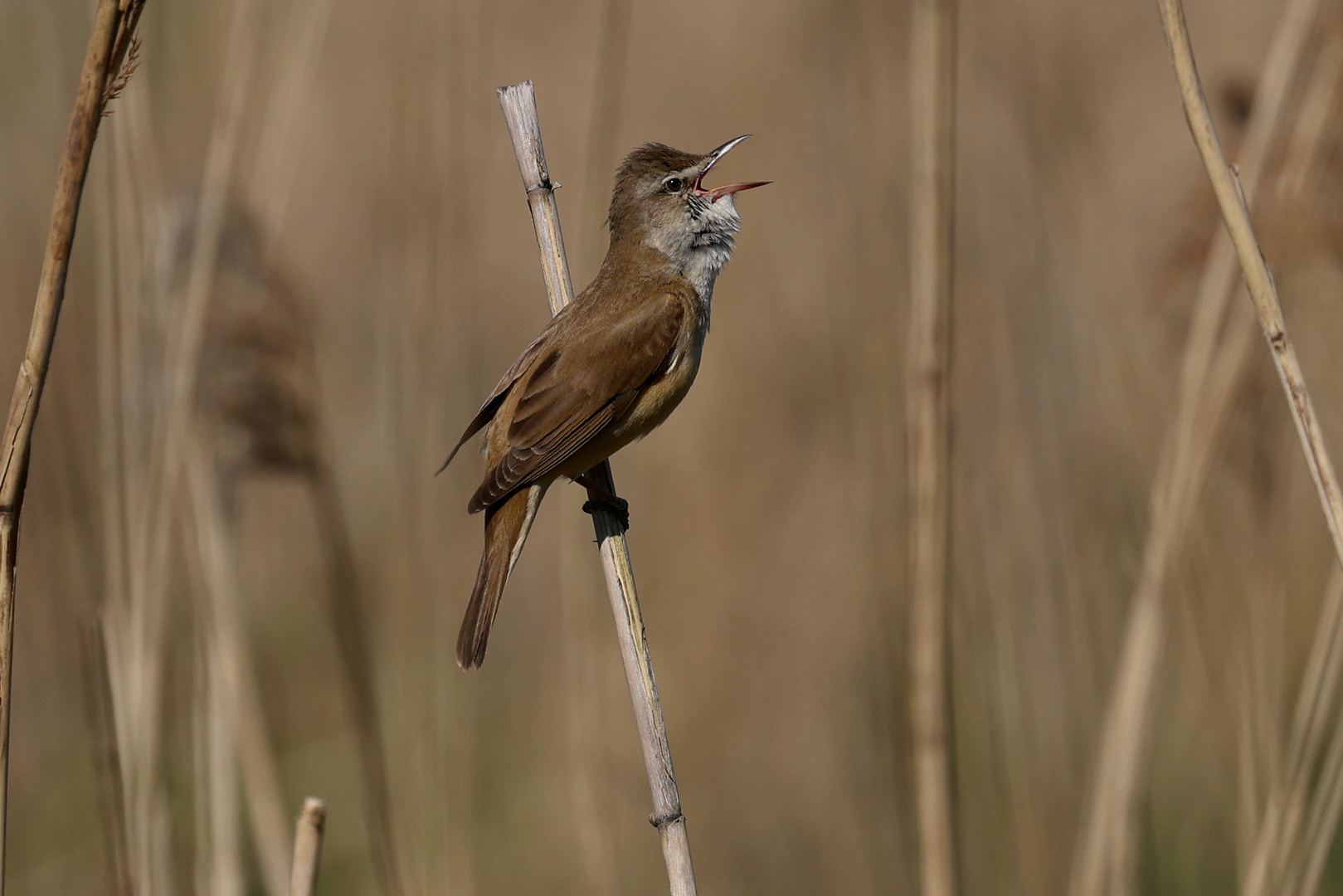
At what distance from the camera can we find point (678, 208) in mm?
3303

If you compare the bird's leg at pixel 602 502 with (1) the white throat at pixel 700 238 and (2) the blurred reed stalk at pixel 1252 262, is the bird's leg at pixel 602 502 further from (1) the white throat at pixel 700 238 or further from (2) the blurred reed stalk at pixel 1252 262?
(2) the blurred reed stalk at pixel 1252 262

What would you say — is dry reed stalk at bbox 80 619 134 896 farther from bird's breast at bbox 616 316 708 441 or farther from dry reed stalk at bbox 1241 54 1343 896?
dry reed stalk at bbox 1241 54 1343 896

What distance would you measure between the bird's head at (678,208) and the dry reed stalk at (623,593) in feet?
2.15

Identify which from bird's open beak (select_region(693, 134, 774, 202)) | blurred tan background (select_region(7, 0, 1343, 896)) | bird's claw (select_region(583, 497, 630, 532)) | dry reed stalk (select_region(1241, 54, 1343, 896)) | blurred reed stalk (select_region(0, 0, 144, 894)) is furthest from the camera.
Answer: bird's open beak (select_region(693, 134, 774, 202))

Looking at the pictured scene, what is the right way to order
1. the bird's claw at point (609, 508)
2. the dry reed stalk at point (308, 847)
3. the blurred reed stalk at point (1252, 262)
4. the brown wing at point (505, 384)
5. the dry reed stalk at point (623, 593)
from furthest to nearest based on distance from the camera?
the brown wing at point (505, 384)
the bird's claw at point (609, 508)
the dry reed stalk at point (623, 593)
the blurred reed stalk at point (1252, 262)
the dry reed stalk at point (308, 847)

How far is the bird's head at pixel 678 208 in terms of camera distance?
3277 mm

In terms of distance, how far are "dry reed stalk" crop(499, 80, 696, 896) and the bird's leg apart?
2cm

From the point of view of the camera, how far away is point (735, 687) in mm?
4258

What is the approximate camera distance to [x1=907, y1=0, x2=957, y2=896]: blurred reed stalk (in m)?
2.29

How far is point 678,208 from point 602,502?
96cm

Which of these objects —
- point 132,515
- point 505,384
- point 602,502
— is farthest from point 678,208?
point 132,515

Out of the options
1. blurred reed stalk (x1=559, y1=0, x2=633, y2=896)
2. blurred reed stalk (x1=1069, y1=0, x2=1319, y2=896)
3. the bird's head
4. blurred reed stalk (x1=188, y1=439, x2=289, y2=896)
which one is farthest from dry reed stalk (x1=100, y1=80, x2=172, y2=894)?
blurred reed stalk (x1=1069, y1=0, x2=1319, y2=896)

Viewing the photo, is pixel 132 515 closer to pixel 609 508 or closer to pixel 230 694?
pixel 230 694

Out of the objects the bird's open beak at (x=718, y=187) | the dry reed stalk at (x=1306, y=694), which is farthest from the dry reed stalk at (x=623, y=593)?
the dry reed stalk at (x=1306, y=694)
